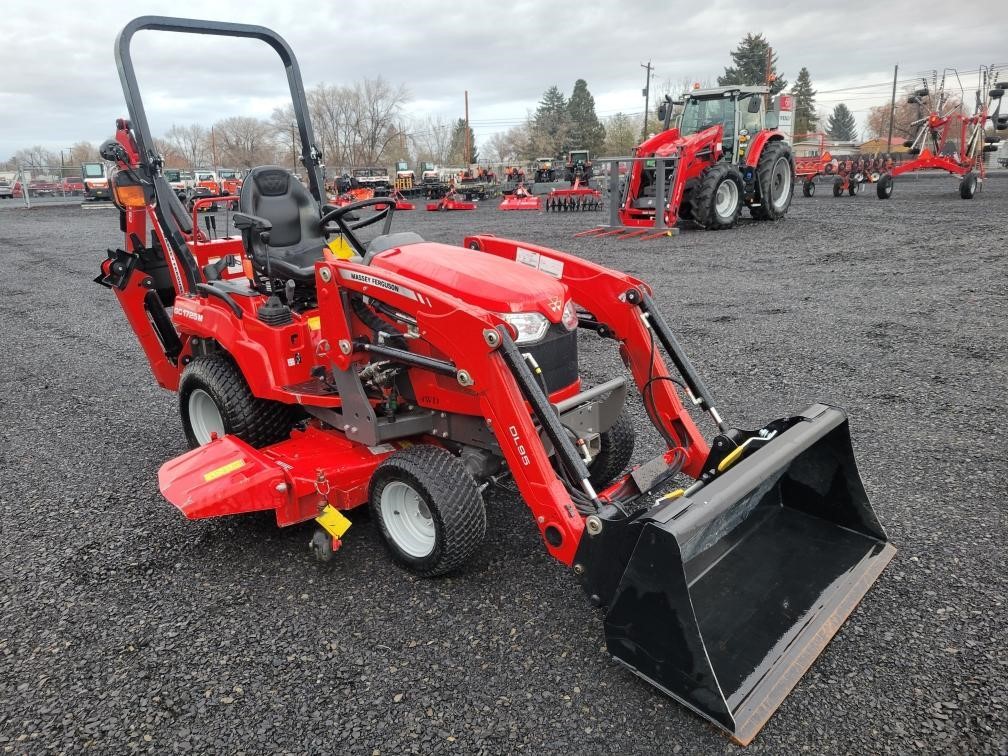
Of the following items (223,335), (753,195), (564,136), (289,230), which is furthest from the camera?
(564,136)

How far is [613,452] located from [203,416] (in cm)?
241

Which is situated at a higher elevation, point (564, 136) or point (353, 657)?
point (564, 136)

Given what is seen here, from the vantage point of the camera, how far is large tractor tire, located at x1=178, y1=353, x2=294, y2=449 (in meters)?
3.78

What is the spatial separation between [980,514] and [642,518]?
209cm

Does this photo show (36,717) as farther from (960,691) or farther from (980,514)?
(980,514)

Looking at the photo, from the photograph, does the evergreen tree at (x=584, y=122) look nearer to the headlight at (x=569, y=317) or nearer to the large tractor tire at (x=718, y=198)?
the large tractor tire at (x=718, y=198)

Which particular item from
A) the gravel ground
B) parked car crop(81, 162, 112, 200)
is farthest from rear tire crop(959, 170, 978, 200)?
parked car crop(81, 162, 112, 200)

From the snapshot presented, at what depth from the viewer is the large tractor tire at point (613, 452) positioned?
367 centimetres

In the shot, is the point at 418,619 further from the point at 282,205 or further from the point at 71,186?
the point at 71,186

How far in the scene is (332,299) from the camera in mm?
3201

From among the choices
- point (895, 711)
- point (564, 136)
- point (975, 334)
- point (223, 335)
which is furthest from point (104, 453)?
point (564, 136)

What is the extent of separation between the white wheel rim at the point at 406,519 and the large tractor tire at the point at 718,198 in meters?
11.9

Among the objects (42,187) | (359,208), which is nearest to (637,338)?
(359,208)

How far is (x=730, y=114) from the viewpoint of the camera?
48.3 feet
